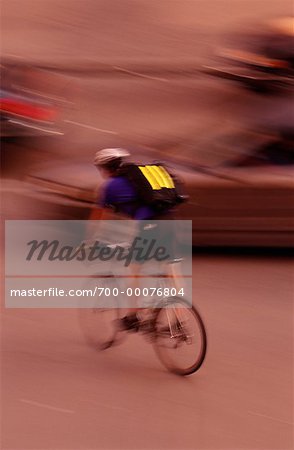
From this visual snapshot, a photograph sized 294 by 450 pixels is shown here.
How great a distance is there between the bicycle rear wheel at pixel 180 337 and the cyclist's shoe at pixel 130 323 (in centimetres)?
17

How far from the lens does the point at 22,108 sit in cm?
1475

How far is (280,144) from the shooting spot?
10266 mm

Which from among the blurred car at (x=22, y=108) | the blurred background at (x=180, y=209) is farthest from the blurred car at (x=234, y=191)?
the blurred car at (x=22, y=108)

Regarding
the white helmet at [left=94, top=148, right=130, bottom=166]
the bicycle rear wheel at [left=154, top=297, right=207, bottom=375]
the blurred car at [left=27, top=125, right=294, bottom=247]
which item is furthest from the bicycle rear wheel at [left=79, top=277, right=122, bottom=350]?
the blurred car at [left=27, top=125, right=294, bottom=247]

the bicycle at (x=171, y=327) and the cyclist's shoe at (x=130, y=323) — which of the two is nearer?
the bicycle at (x=171, y=327)

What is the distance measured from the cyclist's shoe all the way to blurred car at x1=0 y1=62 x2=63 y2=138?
7603 mm

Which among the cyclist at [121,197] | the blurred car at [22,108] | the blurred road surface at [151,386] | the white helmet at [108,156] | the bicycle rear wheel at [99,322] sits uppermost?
the blurred car at [22,108]

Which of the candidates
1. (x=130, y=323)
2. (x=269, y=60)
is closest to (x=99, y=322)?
(x=130, y=323)

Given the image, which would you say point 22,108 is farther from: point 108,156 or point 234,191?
point 108,156

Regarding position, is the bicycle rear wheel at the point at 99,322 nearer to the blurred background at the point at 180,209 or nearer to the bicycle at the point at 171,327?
the bicycle at the point at 171,327

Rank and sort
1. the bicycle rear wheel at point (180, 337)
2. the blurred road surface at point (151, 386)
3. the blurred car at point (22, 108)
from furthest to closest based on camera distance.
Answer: the blurred car at point (22, 108) → the bicycle rear wheel at point (180, 337) → the blurred road surface at point (151, 386)

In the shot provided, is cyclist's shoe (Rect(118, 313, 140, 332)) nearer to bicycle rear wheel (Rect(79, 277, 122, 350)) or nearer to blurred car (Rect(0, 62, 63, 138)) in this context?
bicycle rear wheel (Rect(79, 277, 122, 350))

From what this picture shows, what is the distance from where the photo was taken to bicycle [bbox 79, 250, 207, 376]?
273 inches

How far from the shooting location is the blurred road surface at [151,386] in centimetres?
601
